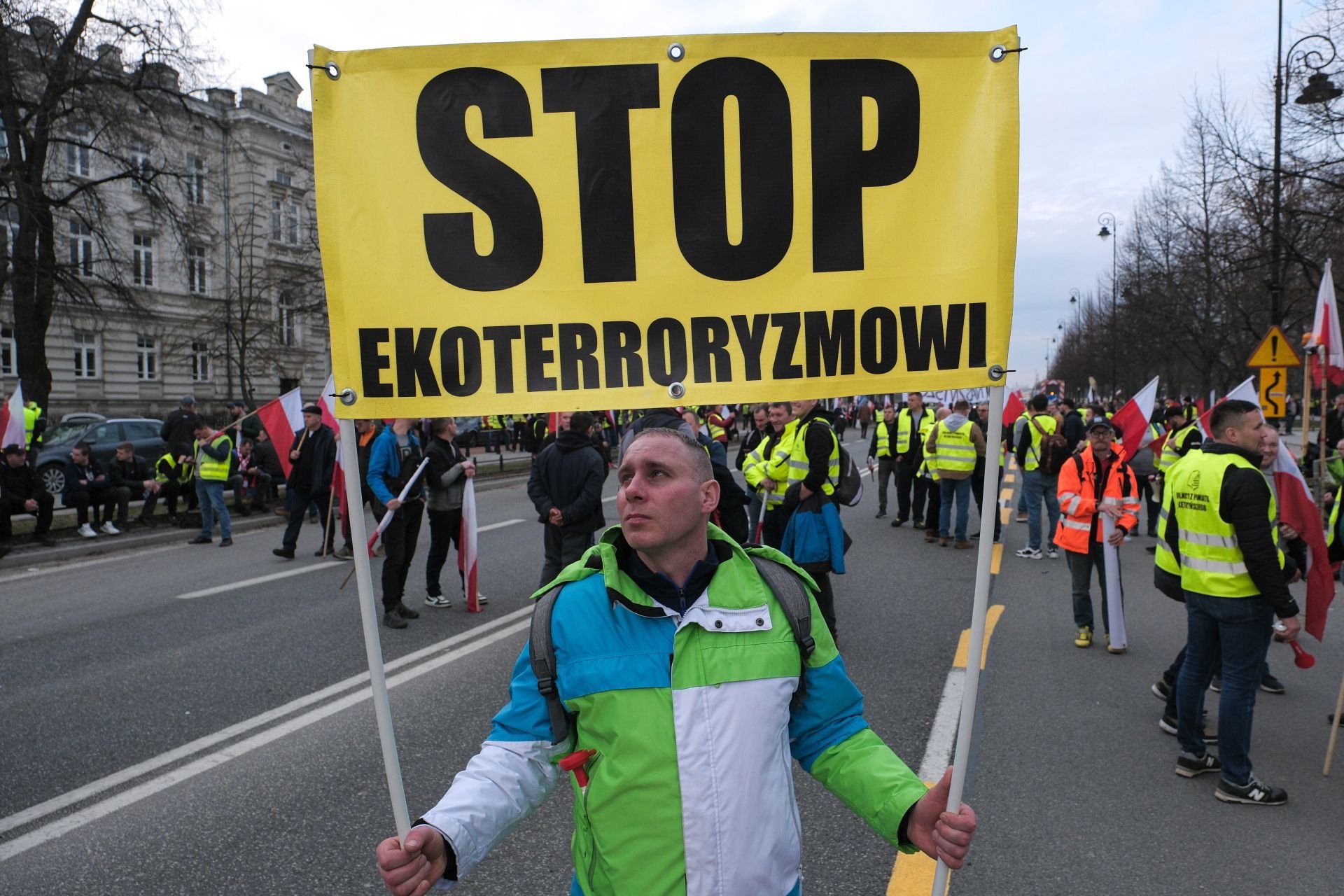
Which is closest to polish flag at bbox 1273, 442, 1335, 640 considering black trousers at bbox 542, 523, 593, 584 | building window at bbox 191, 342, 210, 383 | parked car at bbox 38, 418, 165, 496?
black trousers at bbox 542, 523, 593, 584

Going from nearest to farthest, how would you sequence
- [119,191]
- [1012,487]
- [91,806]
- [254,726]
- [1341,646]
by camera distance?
1. [91,806]
2. [254,726]
3. [1341,646]
4. [1012,487]
5. [119,191]

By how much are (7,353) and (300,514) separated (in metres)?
33.9

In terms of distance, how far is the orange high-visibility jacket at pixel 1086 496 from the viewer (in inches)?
298

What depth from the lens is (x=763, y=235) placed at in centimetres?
231

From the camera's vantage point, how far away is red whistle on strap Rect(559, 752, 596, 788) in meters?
2.09

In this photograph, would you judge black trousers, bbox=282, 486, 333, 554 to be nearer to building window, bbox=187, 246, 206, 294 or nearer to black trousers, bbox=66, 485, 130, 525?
black trousers, bbox=66, 485, 130, 525

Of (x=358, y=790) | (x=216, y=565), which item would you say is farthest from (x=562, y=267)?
(x=216, y=565)

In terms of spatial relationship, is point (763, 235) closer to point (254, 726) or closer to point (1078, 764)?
point (1078, 764)

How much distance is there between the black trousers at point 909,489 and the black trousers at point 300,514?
811 cm

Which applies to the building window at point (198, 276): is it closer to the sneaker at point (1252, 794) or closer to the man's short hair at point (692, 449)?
the sneaker at point (1252, 794)

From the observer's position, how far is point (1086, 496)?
7.80 metres

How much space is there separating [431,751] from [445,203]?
3.85m

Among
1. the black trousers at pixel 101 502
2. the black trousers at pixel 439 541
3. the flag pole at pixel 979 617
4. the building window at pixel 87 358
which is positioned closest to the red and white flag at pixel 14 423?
the black trousers at pixel 101 502

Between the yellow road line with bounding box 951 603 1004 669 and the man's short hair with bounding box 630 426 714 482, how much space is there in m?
4.52
